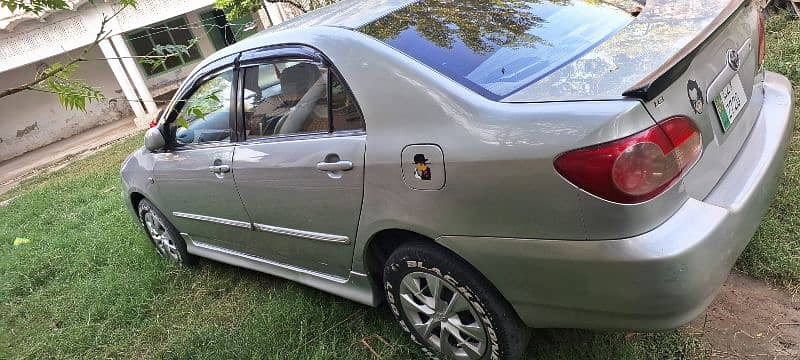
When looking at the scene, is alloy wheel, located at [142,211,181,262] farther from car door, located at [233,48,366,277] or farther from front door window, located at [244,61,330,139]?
front door window, located at [244,61,330,139]

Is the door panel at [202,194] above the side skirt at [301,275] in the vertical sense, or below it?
above

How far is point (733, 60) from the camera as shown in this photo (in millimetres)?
1949

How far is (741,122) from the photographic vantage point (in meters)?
2.00

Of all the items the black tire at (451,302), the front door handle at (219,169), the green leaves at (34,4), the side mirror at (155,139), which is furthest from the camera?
the side mirror at (155,139)

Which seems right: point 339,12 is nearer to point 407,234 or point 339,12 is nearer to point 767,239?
point 407,234

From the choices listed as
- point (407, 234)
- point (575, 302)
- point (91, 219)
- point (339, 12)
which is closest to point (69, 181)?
point (91, 219)

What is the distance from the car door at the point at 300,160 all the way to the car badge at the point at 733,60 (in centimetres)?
138

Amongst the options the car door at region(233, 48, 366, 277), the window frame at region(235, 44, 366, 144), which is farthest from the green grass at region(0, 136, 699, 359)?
the window frame at region(235, 44, 366, 144)

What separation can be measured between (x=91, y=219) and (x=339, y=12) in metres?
4.81

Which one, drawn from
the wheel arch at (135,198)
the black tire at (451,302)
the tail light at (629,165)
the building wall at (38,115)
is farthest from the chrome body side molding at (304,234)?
the building wall at (38,115)

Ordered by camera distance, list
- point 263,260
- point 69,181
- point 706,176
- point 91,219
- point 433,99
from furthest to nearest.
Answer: point 69,181 → point 91,219 → point 263,260 → point 433,99 → point 706,176

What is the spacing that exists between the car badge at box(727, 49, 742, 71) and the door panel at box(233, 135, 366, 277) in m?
1.39

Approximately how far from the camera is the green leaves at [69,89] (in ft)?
5.80

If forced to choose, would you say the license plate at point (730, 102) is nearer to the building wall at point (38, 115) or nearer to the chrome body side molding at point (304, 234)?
the chrome body side molding at point (304, 234)
